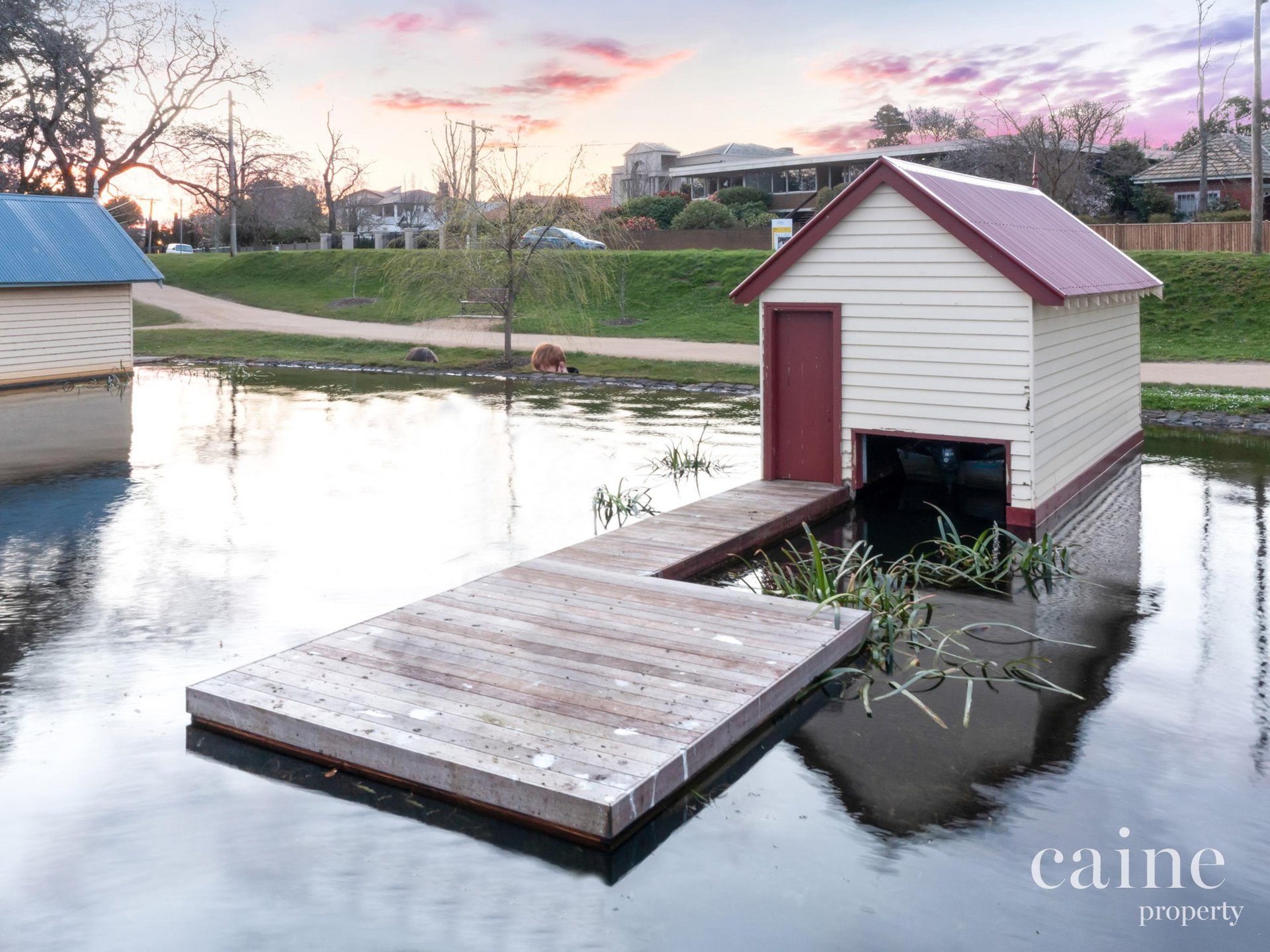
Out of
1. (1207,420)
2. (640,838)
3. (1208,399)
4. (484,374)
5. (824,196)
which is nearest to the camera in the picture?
(640,838)

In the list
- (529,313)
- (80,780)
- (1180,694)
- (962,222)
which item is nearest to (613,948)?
(80,780)

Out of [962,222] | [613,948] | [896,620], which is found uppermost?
[962,222]

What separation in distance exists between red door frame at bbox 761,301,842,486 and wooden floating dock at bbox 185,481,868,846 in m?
4.08

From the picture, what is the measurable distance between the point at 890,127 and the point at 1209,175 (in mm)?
33105

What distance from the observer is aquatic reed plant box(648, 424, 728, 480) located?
Result: 48.5 feet

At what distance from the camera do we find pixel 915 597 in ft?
30.1

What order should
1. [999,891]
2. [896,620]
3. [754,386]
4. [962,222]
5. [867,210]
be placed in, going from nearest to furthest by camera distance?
[999,891] → [896,620] → [962,222] → [867,210] → [754,386]

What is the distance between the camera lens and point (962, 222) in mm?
11383

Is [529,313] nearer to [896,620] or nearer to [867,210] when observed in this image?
[867,210]

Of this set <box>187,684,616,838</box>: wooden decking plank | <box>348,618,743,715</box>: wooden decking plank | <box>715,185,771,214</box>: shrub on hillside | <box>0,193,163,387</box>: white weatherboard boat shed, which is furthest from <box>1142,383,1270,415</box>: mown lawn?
<box>715,185,771,214</box>: shrub on hillside

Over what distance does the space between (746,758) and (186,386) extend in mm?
21665

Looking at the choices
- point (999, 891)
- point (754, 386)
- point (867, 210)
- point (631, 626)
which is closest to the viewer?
point (999, 891)

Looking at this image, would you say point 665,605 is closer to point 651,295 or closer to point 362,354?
point 362,354

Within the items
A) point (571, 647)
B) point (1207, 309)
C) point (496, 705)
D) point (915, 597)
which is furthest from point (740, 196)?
point (496, 705)
